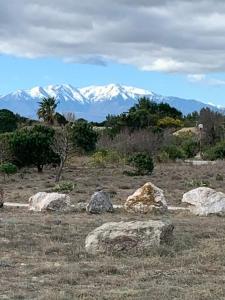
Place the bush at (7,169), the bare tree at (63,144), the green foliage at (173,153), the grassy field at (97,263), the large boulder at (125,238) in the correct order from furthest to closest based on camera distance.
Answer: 1. the green foliage at (173,153)
2. the bush at (7,169)
3. the bare tree at (63,144)
4. the large boulder at (125,238)
5. the grassy field at (97,263)

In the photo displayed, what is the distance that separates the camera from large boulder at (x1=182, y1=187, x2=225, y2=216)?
19.8 metres

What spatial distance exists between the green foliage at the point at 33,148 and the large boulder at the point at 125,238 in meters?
29.5

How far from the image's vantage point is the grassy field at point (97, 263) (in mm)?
8250

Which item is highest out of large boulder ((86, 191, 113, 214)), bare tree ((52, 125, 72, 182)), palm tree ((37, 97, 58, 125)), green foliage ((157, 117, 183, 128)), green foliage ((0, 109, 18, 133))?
palm tree ((37, 97, 58, 125))

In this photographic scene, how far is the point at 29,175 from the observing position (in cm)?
3938

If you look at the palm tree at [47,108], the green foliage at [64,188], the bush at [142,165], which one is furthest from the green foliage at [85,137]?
the palm tree at [47,108]

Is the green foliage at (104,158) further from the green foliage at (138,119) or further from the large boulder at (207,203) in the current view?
the large boulder at (207,203)

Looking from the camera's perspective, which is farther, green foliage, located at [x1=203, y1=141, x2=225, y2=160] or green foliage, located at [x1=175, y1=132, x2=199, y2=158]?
green foliage, located at [x1=175, y1=132, x2=199, y2=158]

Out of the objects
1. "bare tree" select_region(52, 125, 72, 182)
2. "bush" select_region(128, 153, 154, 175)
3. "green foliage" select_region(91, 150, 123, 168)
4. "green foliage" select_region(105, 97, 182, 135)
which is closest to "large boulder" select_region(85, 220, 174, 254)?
"bare tree" select_region(52, 125, 72, 182)

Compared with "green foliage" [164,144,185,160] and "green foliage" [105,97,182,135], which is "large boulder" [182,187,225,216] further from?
"green foliage" [105,97,182,135]

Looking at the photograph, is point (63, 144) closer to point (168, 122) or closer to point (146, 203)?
point (146, 203)

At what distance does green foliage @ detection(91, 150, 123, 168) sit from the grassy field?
2729 cm

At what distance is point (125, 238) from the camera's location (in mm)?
11680

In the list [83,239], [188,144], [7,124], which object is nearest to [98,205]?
[83,239]
